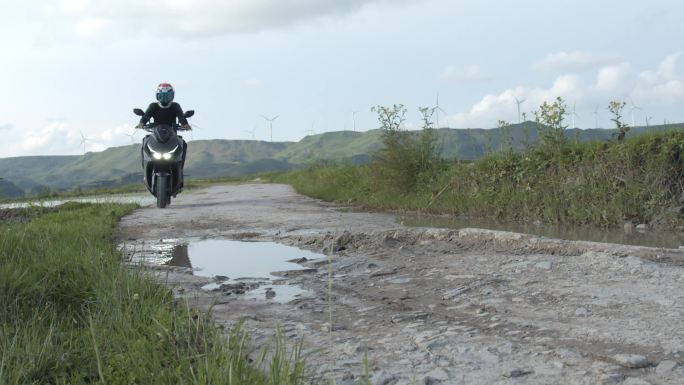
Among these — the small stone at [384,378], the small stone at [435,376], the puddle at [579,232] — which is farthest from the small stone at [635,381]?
the puddle at [579,232]

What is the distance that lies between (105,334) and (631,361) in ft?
7.93

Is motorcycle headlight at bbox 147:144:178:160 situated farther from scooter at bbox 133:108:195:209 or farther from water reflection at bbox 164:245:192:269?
water reflection at bbox 164:245:192:269

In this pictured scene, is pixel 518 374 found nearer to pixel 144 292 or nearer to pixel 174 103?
pixel 144 292

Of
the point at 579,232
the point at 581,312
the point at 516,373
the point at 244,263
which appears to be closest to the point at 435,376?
the point at 516,373

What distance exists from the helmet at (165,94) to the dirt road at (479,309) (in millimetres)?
4344

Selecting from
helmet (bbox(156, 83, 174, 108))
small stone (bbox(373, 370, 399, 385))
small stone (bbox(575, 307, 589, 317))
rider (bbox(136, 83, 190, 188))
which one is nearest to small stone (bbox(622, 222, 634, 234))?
small stone (bbox(575, 307, 589, 317))

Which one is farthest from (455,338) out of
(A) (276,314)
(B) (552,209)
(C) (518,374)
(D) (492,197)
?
(D) (492,197)

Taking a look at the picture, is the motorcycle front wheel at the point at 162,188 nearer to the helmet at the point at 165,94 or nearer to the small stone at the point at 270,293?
the helmet at the point at 165,94

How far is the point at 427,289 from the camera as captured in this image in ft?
14.3

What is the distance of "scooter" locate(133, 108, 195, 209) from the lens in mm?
9930

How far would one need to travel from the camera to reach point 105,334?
294 cm

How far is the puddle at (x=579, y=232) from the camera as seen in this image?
6.97m

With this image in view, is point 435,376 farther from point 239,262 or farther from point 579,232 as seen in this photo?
point 579,232

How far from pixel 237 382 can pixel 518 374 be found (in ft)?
3.98
